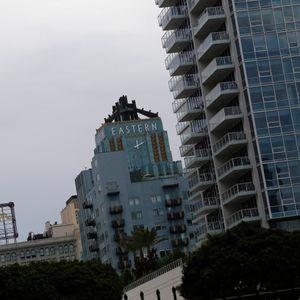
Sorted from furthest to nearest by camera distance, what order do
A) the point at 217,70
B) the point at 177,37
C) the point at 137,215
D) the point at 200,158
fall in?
the point at 137,215, the point at 177,37, the point at 200,158, the point at 217,70

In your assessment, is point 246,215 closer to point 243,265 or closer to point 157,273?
point 157,273

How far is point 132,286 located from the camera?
101m

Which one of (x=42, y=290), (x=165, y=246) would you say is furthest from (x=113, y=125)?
(x=42, y=290)

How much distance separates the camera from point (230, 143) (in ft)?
274

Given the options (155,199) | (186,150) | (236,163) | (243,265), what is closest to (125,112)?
(155,199)

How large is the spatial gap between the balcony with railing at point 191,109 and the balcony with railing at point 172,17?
319 inches

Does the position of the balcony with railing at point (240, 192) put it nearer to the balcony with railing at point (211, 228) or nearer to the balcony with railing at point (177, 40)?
the balcony with railing at point (211, 228)

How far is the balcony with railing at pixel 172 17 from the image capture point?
308 ft

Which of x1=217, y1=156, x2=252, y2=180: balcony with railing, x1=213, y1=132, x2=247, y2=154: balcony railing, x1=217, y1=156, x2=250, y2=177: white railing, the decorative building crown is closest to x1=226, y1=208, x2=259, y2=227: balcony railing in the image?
x1=217, y1=156, x2=252, y2=180: balcony with railing

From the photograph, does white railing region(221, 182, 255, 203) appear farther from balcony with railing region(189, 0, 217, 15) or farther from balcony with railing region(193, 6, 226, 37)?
A: balcony with railing region(189, 0, 217, 15)

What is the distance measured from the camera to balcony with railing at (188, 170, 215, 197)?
90125 millimetres

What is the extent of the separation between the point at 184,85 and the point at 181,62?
2.51 metres

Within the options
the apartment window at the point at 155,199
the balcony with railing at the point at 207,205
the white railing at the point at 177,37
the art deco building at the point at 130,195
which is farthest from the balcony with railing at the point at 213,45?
the apartment window at the point at 155,199

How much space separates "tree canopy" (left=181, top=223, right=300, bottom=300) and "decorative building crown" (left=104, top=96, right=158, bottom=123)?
121 m
